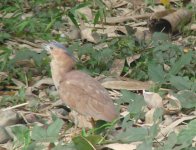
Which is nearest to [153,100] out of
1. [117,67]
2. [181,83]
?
[181,83]

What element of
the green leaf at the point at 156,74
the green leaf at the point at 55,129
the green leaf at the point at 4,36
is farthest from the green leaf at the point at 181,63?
the green leaf at the point at 4,36

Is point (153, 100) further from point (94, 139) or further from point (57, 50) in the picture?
point (94, 139)

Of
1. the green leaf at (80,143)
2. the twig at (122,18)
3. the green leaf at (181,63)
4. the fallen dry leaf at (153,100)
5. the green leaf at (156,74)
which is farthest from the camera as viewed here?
the twig at (122,18)

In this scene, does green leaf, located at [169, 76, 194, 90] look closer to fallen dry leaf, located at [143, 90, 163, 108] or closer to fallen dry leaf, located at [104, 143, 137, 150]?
fallen dry leaf, located at [143, 90, 163, 108]

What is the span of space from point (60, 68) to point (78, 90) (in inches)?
17.8

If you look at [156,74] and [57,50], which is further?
[156,74]

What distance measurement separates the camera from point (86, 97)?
239 inches

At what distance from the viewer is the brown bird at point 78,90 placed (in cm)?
591

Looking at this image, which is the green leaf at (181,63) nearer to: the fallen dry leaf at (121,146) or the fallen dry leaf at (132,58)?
the fallen dry leaf at (132,58)

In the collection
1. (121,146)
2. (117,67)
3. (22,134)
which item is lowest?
(117,67)

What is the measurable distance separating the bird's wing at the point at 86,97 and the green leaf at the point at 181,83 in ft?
2.66

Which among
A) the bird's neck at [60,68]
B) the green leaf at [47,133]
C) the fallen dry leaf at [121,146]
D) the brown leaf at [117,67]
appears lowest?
the brown leaf at [117,67]

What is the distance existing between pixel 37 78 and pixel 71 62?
1.08 metres

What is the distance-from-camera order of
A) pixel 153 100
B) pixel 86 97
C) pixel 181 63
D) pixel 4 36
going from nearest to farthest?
pixel 86 97 → pixel 153 100 → pixel 181 63 → pixel 4 36
